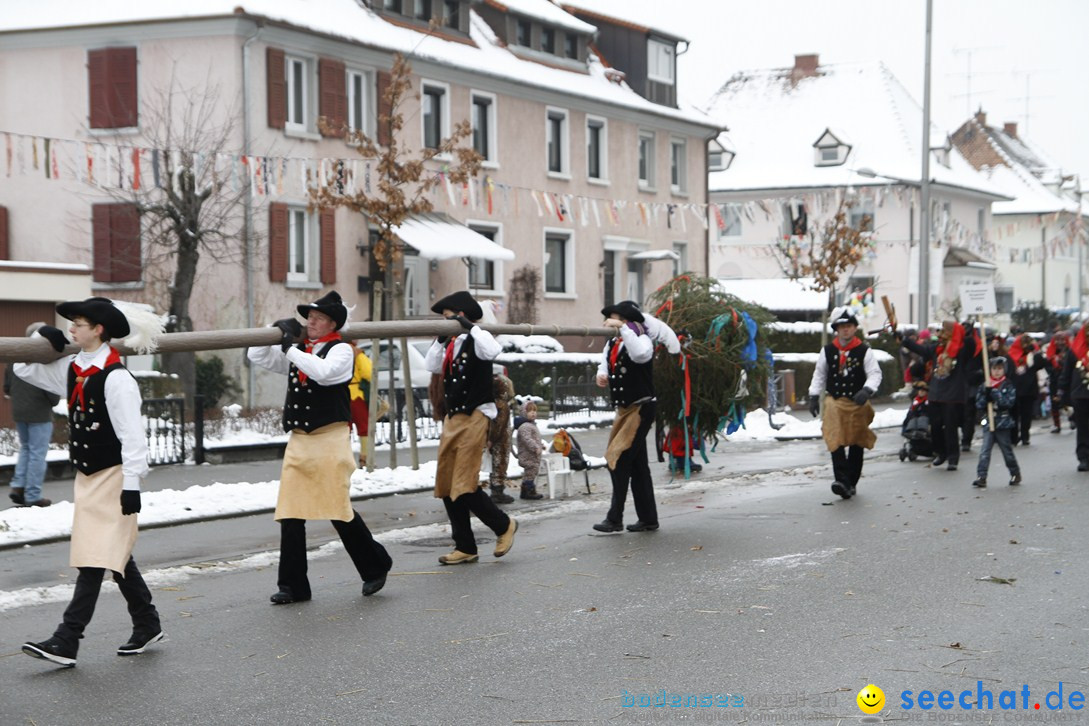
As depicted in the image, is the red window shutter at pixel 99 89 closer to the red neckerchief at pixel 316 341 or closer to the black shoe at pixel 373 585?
the red neckerchief at pixel 316 341

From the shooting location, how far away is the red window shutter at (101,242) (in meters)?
28.0

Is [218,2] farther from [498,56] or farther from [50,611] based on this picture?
[50,611]

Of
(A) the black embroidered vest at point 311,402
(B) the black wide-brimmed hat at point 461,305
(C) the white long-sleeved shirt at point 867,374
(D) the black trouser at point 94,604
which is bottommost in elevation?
(D) the black trouser at point 94,604

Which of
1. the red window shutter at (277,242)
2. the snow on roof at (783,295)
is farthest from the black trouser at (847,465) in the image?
the snow on roof at (783,295)

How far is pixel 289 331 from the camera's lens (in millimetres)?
8375

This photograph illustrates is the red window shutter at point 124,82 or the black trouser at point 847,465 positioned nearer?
the black trouser at point 847,465

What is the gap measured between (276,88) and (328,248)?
11.6ft

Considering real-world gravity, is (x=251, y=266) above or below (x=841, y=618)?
above

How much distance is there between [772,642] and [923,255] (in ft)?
74.4

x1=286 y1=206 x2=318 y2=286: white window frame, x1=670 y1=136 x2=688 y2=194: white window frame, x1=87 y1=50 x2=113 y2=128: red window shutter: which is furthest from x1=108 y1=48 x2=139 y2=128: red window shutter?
x1=670 y1=136 x2=688 y2=194: white window frame

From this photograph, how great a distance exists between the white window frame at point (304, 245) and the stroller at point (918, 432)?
14.4m

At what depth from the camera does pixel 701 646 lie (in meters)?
7.08

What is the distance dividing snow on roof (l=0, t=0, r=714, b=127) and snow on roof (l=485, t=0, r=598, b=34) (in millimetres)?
901

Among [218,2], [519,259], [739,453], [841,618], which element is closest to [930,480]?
[739,453]
